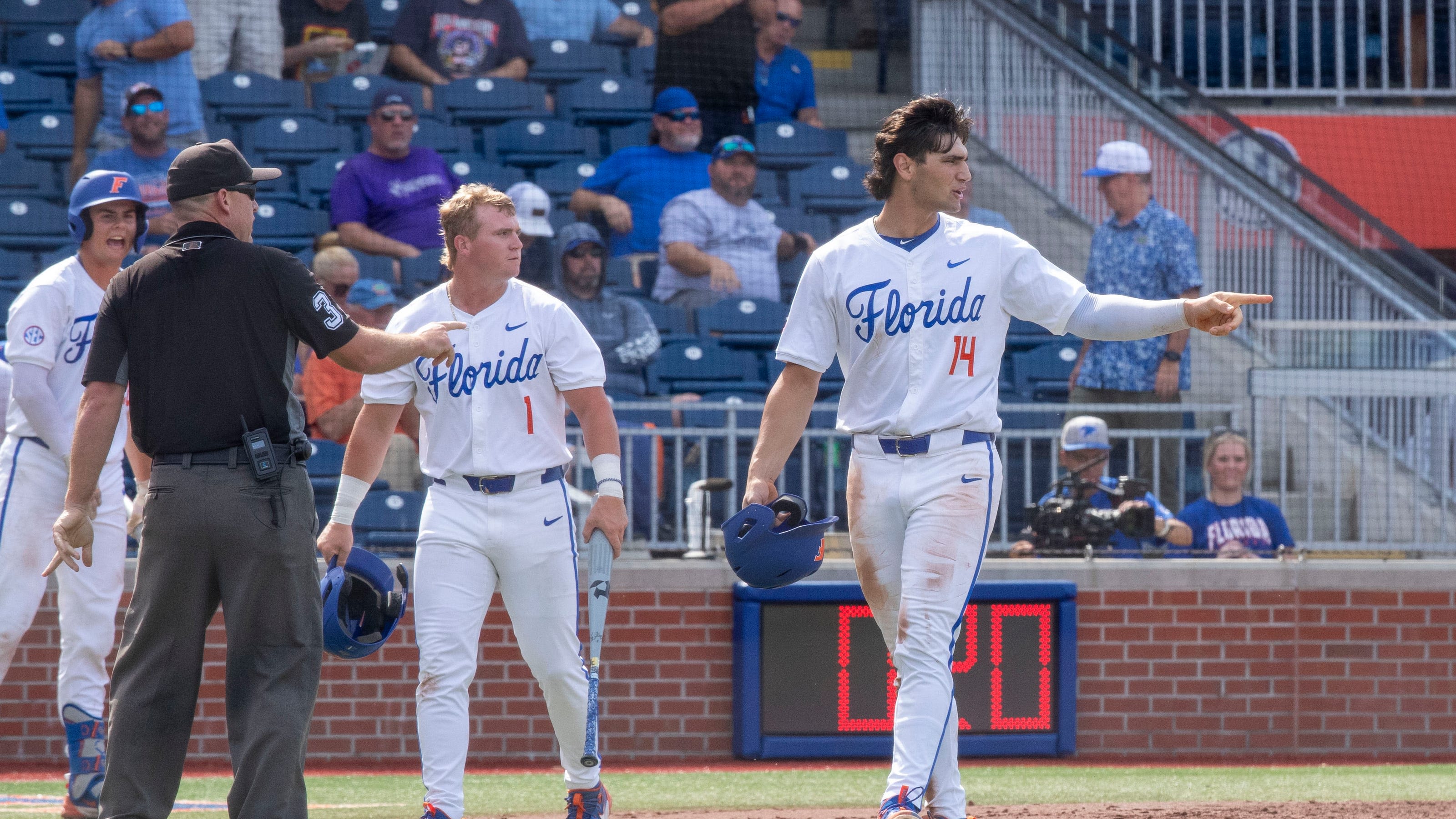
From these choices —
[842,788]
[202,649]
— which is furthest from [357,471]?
[842,788]

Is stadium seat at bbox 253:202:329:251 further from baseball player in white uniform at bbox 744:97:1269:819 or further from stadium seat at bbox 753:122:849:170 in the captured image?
baseball player in white uniform at bbox 744:97:1269:819

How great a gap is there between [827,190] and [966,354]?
677 cm

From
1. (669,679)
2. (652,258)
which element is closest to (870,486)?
(669,679)

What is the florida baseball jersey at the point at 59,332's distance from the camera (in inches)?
204

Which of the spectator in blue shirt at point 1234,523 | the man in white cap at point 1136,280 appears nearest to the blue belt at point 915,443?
the spectator in blue shirt at point 1234,523

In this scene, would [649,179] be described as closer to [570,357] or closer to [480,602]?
[570,357]

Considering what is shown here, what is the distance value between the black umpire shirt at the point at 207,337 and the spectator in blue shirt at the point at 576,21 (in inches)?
320

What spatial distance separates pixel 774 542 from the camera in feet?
14.1

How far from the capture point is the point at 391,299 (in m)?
8.39

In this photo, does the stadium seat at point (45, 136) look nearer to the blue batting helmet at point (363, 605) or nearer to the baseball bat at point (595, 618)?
the blue batting helmet at point (363, 605)

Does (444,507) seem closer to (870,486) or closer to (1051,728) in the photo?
(870,486)

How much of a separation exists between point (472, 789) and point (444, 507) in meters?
2.50

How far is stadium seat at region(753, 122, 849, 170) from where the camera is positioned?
1111 centimetres

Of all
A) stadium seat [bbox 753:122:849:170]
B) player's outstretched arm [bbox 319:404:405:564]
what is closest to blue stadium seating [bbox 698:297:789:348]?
stadium seat [bbox 753:122:849:170]
